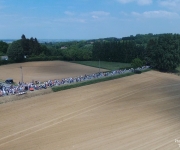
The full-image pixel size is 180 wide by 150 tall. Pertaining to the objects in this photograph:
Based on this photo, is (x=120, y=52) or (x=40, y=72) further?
(x=120, y=52)

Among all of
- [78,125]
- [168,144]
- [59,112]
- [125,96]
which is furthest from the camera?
[125,96]

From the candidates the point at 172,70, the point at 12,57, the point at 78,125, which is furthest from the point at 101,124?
the point at 12,57

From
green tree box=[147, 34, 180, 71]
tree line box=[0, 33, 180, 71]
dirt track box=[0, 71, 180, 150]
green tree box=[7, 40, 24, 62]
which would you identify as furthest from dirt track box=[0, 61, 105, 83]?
green tree box=[147, 34, 180, 71]

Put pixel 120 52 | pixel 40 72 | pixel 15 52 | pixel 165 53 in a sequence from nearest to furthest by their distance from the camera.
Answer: pixel 40 72, pixel 165 53, pixel 15 52, pixel 120 52

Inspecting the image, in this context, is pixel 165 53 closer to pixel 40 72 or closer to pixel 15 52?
pixel 40 72

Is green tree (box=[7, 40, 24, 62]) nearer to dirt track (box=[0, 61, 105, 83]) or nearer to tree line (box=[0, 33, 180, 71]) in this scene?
tree line (box=[0, 33, 180, 71])

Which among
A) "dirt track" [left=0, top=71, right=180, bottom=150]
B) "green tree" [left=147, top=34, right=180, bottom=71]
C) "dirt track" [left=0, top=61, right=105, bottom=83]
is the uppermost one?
"green tree" [left=147, top=34, right=180, bottom=71]

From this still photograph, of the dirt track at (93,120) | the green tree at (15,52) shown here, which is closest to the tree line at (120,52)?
the green tree at (15,52)

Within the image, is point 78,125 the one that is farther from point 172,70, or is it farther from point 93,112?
point 172,70

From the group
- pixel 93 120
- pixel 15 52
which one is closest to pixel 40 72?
pixel 15 52
